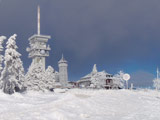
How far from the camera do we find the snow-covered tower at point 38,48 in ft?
426

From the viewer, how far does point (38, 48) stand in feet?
430

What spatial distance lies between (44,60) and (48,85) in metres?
70.7

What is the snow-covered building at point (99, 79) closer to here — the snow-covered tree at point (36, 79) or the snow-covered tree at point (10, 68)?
the snow-covered tree at point (36, 79)

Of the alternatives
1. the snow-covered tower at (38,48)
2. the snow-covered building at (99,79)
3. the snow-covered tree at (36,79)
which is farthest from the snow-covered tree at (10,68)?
the snow-covered tower at (38,48)

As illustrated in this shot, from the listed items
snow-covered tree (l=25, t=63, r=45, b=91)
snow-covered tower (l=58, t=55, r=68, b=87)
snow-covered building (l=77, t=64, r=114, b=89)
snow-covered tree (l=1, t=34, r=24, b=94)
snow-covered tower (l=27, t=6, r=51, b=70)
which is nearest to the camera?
snow-covered tree (l=1, t=34, r=24, b=94)

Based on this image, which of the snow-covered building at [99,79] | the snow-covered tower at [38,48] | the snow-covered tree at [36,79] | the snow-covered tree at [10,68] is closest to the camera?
the snow-covered tree at [10,68]

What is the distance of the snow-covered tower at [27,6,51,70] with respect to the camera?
5108 inches

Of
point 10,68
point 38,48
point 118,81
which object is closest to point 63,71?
point 38,48

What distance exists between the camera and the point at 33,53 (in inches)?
5172

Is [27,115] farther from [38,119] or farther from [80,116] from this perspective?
[80,116]

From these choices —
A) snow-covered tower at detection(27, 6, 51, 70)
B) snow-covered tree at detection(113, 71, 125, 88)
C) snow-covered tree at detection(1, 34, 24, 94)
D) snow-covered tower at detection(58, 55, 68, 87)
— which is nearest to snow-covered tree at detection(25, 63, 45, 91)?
snow-covered tree at detection(1, 34, 24, 94)

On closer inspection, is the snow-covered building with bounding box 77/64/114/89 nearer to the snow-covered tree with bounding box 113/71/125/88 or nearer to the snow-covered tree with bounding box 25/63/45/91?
the snow-covered tree with bounding box 113/71/125/88

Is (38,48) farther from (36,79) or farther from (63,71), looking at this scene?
(36,79)

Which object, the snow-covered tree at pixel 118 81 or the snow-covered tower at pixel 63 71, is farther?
the snow-covered tower at pixel 63 71
